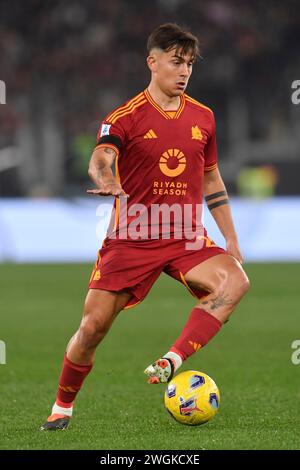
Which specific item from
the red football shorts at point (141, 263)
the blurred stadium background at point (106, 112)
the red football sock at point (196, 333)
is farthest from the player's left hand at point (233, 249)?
the blurred stadium background at point (106, 112)

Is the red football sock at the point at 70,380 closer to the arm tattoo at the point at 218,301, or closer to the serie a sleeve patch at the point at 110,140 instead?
the arm tattoo at the point at 218,301

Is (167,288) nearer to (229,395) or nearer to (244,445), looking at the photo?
(229,395)

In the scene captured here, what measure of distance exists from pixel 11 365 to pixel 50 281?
24.3 feet

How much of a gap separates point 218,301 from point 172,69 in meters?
1.34

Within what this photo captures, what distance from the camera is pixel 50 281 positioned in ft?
54.2

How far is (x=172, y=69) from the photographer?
245 inches

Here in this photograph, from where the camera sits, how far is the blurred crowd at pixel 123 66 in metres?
27.5

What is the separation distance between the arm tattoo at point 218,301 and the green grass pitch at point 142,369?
0.68 metres

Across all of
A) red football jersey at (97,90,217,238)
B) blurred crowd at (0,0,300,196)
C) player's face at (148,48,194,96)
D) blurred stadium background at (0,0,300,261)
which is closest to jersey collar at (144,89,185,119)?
red football jersey at (97,90,217,238)

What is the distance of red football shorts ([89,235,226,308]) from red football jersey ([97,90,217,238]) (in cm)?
9

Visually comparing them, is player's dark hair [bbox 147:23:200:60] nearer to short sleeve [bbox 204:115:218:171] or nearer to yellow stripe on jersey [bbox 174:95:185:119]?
yellow stripe on jersey [bbox 174:95:185:119]

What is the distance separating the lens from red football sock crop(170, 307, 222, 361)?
235 inches
